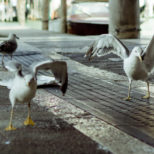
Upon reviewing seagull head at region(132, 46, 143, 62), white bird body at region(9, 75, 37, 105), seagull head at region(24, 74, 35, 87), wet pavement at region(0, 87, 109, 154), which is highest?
seagull head at region(132, 46, 143, 62)

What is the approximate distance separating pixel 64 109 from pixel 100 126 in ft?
2.59

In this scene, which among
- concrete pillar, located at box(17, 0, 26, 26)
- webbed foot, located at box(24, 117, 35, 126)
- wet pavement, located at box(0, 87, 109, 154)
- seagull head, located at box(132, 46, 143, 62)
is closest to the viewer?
wet pavement, located at box(0, 87, 109, 154)

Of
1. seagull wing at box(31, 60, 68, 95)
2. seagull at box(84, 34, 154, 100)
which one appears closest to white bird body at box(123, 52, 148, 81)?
seagull at box(84, 34, 154, 100)

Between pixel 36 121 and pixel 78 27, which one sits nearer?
pixel 36 121

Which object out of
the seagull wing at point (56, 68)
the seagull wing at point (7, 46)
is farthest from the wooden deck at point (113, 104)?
the seagull wing at point (7, 46)

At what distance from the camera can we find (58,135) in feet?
13.1

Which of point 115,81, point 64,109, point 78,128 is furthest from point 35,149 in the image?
point 115,81

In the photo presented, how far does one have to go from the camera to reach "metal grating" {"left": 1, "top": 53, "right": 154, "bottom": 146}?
14.1ft

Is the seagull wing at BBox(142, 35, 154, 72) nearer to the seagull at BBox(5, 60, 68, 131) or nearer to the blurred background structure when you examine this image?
the seagull at BBox(5, 60, 68, 131)

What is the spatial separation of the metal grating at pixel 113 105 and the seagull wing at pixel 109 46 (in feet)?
1.80

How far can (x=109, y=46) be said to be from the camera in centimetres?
622

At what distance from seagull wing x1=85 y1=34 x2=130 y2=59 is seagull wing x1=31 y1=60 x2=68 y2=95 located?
1370 millimetres

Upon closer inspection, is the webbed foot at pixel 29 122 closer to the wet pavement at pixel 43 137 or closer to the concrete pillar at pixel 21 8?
the wet pavement at pixel 43 137

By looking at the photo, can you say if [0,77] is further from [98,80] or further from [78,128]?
[78,128]
